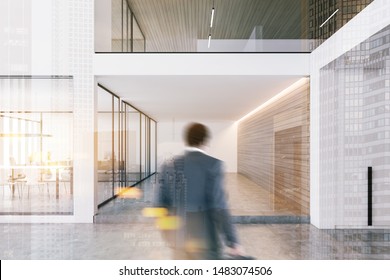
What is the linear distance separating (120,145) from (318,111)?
424 cm

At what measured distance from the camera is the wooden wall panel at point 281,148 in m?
5.31

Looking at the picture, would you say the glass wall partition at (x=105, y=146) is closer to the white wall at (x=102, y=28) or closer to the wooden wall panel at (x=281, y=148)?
the white wall at (x=102, y=28)

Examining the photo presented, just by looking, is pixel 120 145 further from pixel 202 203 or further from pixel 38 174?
pixel 202 203

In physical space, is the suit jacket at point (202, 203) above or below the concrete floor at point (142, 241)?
above

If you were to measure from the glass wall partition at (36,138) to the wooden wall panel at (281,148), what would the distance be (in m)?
3.79

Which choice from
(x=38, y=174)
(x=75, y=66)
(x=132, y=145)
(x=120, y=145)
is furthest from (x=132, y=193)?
(x=75, y=66)

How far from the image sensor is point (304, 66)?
4953 mm

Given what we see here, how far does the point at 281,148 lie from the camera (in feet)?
20.3

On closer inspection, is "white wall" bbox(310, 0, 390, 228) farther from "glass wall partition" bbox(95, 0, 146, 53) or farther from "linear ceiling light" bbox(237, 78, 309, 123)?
"glass wall partition" bbox(95, 0, 146, 53)

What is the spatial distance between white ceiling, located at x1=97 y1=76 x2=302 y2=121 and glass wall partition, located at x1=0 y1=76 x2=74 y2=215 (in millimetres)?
836

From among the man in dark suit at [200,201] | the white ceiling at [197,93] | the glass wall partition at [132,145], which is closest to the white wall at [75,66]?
the white ceiling at [197,93]
